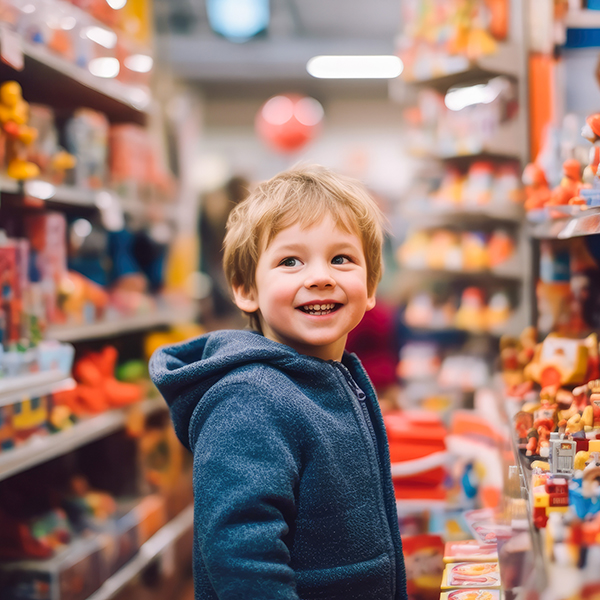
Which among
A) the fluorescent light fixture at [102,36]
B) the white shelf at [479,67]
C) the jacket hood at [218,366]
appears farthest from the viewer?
the white shelf at [479,67]

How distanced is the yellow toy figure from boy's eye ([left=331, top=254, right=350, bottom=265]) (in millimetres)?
1277

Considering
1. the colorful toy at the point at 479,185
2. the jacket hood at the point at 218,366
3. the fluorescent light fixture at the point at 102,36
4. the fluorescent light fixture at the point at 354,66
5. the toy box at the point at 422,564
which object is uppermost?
the fluorescent light fixture at the point at 354,66

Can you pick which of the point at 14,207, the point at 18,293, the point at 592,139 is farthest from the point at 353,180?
the point at 14,207

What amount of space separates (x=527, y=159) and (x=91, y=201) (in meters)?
1.82

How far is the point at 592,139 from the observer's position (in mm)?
1281

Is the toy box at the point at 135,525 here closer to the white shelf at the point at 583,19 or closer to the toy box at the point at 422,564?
the toy box at the point at 422,564

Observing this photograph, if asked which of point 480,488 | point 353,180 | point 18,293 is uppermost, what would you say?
point 353,180

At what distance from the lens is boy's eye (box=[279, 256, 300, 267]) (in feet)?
3.87

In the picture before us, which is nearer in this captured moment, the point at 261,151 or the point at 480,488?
the point at 480,488

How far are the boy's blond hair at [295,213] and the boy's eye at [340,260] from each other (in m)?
0.05

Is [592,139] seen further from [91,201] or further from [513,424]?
[91,201]

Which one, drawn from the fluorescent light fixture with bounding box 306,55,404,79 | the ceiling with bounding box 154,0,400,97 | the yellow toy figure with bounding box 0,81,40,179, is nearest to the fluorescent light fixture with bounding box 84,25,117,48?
the yellow toy figure with bounding box 0,81,40,179

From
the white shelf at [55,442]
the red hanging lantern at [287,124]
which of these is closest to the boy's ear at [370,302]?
the white shelf at [55,442]

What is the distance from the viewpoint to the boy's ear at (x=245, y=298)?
1272 millimetres
